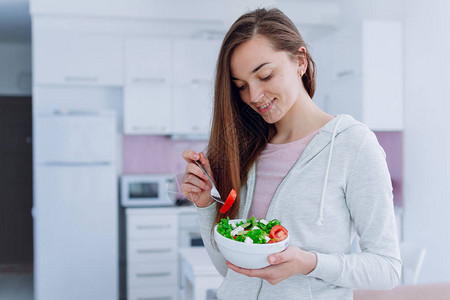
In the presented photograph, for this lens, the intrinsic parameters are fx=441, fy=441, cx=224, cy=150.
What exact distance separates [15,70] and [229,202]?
5104mm

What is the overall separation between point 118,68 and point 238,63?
3.10 metres

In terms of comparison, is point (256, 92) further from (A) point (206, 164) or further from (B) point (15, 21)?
(B) point (15, 21)

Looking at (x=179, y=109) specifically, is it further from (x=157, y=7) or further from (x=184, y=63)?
(x=157, y=7)

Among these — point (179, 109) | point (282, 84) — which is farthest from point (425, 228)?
point (282, 84)

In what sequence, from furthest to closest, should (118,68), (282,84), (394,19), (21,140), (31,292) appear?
(21,140), (31,292), (118,68), (394,19), (282,84)

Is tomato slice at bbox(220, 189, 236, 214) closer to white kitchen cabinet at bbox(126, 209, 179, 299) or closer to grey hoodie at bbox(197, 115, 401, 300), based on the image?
grey hoodie at bbox(197, 115, 401, 300)

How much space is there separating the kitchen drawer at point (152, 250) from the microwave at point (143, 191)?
330mm

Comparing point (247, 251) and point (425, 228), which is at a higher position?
point (247, 251)

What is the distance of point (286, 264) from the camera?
839mm

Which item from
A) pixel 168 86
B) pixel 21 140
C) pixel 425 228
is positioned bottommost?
pixel 425 228

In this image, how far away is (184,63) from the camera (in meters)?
4.01

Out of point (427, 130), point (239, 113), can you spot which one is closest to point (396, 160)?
point (427, 130)

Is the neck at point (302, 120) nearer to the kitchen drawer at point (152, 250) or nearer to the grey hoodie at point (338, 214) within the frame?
the grey hoodie at point (338, 214)

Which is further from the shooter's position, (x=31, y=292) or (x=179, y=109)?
(x=31, y=292)
